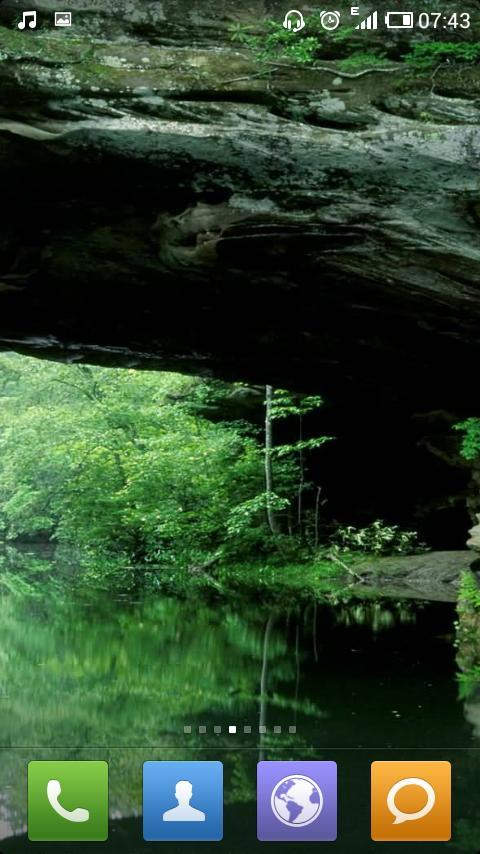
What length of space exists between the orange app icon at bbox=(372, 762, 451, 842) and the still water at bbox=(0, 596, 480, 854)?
104mm

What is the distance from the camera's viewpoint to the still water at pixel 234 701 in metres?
3.34

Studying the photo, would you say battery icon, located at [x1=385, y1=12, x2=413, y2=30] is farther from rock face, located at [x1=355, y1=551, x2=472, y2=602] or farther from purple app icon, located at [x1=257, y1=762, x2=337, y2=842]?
rock face, located at [x1=355, y1=551, x2=472, y2=602]

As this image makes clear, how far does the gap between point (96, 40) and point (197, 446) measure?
523 inches

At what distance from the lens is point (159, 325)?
35.0 feet

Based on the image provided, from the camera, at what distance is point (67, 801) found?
2912 millimetres

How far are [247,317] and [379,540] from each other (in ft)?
36.2

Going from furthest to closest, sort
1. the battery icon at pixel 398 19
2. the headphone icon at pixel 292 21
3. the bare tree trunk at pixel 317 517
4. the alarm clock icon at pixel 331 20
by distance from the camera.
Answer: the bare tree trunk at pixel 317 517
the headphone icon at pixel 292 21
the alarm clock icon at pixel 331 20
the battery icon at pixel 398 19

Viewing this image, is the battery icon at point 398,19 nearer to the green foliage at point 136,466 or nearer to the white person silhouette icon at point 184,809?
the white person silhouette icon at point 184,809

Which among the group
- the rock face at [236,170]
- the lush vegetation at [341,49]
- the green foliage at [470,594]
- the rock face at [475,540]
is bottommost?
the green foliage at [470,594]

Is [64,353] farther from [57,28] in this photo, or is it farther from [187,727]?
[187,727]

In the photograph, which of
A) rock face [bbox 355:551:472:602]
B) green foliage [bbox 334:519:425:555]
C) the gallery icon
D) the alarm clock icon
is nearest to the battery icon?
the alarm clock icon

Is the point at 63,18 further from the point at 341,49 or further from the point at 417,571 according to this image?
the point at 417,571

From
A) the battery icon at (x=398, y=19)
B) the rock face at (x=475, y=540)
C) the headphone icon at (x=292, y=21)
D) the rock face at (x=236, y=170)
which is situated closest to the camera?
the battery icon at (x=398, y=19)

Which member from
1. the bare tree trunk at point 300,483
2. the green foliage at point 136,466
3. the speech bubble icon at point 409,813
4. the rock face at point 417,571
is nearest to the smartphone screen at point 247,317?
the speech bubble icon at point 409,813
